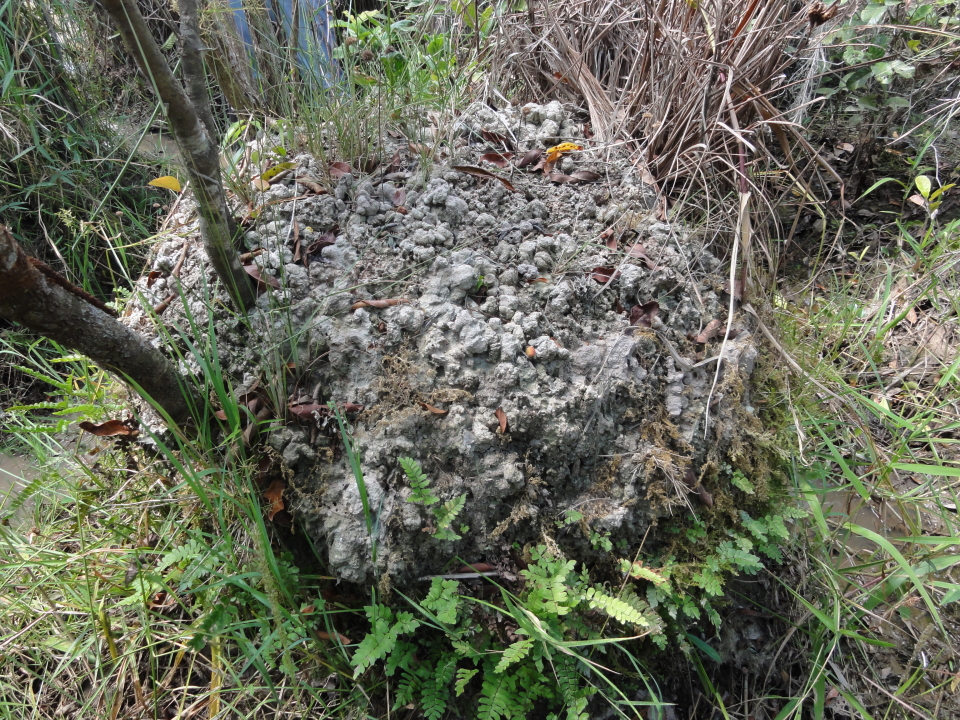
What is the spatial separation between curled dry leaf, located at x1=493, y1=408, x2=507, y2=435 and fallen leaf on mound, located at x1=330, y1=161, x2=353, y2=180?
38.9 inches

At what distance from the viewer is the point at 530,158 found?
83.2 inches

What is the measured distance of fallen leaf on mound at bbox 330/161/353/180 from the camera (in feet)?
6.46

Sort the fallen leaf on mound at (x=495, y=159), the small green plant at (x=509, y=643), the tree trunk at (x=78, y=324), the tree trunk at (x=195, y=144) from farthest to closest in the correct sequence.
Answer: the fallen leaf on mound at (x=495, y=159) → the small green plant at (x=509, y=643) → the tree trunk at (x=195, y=144) → the tree trunk at (x=78, y=324)

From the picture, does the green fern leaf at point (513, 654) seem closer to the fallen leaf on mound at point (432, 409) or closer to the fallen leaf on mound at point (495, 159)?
the fallen leaf on mound at point (432, 409)

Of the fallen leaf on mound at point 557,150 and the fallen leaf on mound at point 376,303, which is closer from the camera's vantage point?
A: the fallen leaf on mound at point 376,303

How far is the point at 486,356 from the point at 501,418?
19 centimetres

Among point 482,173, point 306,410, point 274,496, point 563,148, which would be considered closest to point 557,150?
point 563,148

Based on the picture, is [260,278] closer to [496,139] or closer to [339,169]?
[339,169]

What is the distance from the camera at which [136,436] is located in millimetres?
1754

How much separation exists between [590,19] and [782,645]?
7.77 feet

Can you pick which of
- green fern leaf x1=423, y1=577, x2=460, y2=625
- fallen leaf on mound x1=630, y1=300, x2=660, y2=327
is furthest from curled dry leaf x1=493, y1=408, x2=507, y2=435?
fallen leaf on mound x1=630, y1=300, x2=660, y2=327

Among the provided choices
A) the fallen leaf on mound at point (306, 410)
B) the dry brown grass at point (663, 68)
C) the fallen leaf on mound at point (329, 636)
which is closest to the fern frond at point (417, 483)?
the fallen leaf on mound at point (306, 410)

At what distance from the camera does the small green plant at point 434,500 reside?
146 cm

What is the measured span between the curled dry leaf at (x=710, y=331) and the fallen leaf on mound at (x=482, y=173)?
78cm
